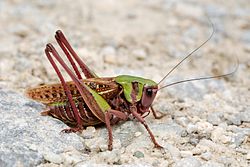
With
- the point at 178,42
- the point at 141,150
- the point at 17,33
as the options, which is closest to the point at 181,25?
the point at 178,42

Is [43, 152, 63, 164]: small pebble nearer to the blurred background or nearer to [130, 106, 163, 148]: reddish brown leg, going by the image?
[130, 106, 163, 148]: reddish brown leg

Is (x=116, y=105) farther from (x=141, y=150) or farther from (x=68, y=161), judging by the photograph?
(x=68, y=161)

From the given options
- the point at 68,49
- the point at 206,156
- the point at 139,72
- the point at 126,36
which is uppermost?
the point at 68,49

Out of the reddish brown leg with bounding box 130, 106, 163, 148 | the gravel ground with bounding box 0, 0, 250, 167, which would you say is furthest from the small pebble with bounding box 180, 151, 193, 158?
the reddish brown leg with bounding box 130, 106, 163, 148

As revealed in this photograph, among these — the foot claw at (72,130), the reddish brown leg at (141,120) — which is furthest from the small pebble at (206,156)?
the foot claw at (72,130)

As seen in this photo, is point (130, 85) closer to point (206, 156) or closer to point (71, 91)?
point (71, 91)

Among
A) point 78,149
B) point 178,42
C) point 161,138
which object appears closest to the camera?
point 78,149

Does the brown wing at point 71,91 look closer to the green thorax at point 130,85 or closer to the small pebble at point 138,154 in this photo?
the green thorax at point 130,85

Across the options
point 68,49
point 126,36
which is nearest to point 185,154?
point 68,49
